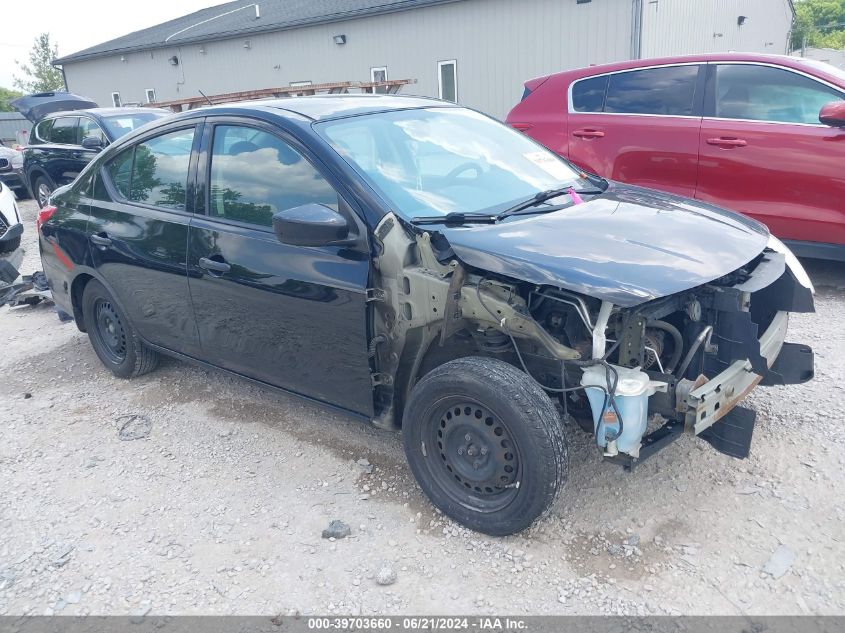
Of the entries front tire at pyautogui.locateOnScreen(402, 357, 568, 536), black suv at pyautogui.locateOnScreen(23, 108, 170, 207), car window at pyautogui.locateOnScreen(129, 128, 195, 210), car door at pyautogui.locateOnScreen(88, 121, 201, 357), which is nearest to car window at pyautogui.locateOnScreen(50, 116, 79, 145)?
black suv at pyautogui.locateOnScreen(23, 108, 170, 207)

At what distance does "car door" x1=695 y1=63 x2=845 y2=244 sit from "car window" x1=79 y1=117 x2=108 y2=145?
796 cm

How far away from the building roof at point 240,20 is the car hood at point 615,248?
47.6 ft

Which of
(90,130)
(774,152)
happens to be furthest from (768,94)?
(90,130)

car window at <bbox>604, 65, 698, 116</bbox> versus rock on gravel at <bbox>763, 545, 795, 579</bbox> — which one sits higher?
car window at <bbox>604, 65, 698, 116</bbox>

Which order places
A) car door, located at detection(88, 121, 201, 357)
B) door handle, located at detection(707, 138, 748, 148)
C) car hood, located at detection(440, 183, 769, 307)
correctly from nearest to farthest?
car hood, located at detection(440, 183, 769, 307) < car door, located at detection(88, 121, 201, 357) < door handle, located at detection(707, 138, 748, 148)

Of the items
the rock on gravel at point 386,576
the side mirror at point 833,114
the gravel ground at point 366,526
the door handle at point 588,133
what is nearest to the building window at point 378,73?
the door handle at point 588,133

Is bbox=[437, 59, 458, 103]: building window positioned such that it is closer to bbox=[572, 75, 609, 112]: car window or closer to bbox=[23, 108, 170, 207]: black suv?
bbox=[23, 108, 170, 207]: black suv

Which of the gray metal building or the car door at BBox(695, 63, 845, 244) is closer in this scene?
the car door at BBox(695, 63, 845, 244)

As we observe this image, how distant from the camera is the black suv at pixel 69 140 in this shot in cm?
→ 973

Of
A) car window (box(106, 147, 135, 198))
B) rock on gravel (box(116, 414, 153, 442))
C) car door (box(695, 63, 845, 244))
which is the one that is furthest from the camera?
car door (box(695, 63, 845, 244))

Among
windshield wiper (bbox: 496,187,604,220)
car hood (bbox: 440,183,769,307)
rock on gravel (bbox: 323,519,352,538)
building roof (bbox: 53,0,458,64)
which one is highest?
building roof (bbox: 53,0,458,64)

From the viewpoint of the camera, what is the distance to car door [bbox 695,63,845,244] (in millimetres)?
4949

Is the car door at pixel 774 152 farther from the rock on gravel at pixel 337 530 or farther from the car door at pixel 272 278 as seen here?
the rock on gravel at pixel 337 530

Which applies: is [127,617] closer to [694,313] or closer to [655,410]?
[655,410]
